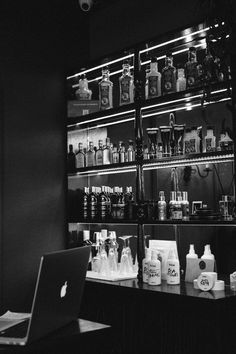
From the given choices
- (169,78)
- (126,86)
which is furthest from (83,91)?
(169,78)

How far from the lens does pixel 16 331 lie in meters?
2.21

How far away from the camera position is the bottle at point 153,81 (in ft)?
13.1

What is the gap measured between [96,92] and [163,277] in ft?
6.26

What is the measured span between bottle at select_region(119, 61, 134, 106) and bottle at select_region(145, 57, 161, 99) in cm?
22

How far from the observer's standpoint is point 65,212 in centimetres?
461

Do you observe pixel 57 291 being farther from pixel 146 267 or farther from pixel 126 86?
pixel 126 86

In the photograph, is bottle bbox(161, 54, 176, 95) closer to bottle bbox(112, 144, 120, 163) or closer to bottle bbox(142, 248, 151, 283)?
bottle bbox(112, 144, 120, 163)

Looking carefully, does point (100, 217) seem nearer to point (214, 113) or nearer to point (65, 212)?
point (65, 212)

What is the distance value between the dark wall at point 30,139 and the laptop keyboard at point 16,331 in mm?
1827

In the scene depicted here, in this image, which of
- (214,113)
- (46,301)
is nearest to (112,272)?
(214,113)

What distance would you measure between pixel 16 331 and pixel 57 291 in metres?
0.26

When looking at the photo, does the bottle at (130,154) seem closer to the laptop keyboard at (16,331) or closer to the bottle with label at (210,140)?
the bottle with label at (210,140)

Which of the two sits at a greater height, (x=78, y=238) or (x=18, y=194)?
(x=18, y=194)

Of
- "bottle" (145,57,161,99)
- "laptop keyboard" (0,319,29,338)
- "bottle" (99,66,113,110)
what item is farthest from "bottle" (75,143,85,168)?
"laptop keyboard" (0,319,29,338)
